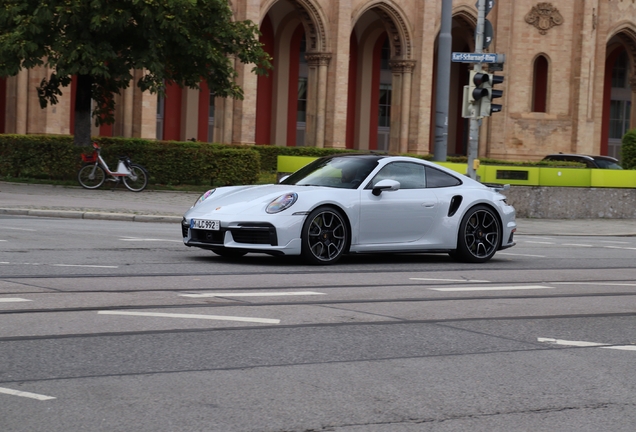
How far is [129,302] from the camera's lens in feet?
28.6

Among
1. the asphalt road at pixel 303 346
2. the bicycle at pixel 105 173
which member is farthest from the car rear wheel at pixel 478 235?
the bicycle at pixel 105 173

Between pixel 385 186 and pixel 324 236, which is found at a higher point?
pixel 385 186

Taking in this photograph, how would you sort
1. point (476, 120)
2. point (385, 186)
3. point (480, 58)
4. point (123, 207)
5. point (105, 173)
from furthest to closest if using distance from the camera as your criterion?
point (105, 173) → point (123, 207) → point (476, 120) → point (480, 58) → point (385, 186)

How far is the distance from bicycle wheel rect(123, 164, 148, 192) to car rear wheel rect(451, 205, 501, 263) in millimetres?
14245

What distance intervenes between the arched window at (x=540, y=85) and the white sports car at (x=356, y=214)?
122ft

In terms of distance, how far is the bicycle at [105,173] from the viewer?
26562 mm

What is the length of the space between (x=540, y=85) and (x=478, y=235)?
3826 cm

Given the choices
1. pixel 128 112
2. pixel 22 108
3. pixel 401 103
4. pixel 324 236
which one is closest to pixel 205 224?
pixel 324 236

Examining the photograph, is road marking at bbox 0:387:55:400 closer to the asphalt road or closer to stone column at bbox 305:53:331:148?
the asphalt road

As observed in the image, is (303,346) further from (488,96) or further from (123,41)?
(123,41)

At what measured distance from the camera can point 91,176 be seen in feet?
87.1

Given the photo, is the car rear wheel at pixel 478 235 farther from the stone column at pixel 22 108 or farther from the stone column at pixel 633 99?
the stone column at pixel 633 99

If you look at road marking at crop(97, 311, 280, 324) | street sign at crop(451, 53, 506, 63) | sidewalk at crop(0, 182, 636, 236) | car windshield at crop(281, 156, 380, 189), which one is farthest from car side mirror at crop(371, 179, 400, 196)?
street sign at crop(451, 53, 506, 63)

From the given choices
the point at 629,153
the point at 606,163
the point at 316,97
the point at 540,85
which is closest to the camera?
the point at 629,153
